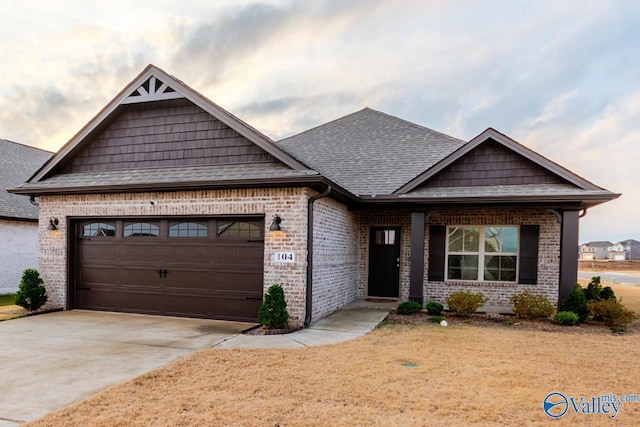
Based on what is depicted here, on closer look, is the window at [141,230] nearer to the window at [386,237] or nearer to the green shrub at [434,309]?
the window at [386,237]

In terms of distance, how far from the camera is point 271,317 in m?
7.13

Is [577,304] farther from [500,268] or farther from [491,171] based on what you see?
[491,171]

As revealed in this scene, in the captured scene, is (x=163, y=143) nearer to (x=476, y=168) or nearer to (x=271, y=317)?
(x=271, y=317)

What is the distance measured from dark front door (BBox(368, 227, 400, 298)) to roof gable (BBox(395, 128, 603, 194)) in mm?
1866

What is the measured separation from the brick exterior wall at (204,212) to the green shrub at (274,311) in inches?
13.7

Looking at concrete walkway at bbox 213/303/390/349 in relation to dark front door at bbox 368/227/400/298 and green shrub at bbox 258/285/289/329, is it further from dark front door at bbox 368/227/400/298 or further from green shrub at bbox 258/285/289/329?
dark front door at bbox 368/227/400/298

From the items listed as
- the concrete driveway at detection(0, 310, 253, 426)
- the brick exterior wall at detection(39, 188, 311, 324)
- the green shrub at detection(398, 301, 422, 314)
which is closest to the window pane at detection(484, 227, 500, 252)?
the green shrub at detection(398, 301, 422, 314)

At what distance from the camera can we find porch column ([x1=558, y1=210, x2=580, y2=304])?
28.7 ft

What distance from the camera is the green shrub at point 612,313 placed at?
26.6ft

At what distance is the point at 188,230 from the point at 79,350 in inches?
132

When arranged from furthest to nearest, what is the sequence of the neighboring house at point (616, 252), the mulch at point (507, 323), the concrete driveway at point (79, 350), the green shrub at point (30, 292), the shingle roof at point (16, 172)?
the neighboring house at point (616, 252) → the shingle roof at point (16, 172) → the green shrub at point (30, 292) → the mulch at point (507, 323) → the concrete driveway at point (79, 350)

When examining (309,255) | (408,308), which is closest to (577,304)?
(408,308)

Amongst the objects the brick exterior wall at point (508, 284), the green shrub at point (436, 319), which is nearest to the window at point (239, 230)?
the green shrub at point (436, 319)

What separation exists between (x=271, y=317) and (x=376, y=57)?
32.7ft
